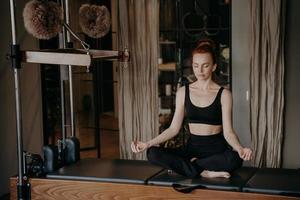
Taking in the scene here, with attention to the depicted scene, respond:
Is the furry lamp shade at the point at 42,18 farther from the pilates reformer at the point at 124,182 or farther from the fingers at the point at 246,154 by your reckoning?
the fingers at the point at 246,154

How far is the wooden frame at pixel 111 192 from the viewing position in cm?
345

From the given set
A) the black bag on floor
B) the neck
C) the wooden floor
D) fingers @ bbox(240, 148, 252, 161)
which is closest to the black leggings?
fingers @ bbox(240, 148, 252, 161)

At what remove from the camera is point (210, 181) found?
3.60 meters

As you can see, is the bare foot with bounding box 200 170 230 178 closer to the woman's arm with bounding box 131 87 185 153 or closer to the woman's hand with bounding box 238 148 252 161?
the woman's hand with bounding box 238 148 252 161

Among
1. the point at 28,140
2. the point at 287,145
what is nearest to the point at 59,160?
the point at 28,140

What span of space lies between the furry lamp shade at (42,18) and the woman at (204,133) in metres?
1.02

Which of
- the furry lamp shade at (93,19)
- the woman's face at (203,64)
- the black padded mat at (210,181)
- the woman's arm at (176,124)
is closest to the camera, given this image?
the black padded mat at (210,181)

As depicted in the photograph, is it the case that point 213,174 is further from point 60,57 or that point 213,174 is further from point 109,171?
point 60,57

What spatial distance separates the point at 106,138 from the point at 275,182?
3.64 metres

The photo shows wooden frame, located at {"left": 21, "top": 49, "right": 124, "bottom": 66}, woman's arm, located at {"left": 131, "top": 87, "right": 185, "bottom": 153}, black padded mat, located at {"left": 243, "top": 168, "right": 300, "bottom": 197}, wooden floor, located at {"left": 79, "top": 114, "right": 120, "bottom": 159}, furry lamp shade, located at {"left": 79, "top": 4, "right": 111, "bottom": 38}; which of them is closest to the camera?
black padded mat, located at {"left": 243, "top": 168, "right": 300, "bottom": 197}

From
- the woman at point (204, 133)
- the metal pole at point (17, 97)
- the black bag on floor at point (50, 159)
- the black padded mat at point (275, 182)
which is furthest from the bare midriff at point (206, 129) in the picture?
the metal pole at point (17, 97)

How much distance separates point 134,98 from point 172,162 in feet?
5.79

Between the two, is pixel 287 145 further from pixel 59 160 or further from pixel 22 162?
pixel 22 162

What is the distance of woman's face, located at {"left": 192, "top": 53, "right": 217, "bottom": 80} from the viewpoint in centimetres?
375
